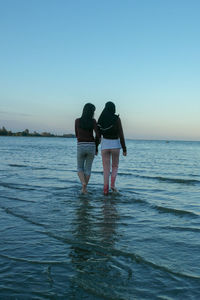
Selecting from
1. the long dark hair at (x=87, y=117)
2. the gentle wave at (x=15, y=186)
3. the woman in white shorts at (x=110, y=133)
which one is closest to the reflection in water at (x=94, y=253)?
the woman in white shorts at (x=110, y=133)

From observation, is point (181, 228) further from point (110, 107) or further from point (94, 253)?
point (110, 107)

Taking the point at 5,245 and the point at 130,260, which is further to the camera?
the point at 5,245

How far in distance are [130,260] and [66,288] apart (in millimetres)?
931

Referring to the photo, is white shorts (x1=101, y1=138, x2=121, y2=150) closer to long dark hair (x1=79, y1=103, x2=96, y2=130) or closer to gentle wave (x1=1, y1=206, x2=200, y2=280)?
long dark hair (x1=79, y1=103, x2=96, y2=130)

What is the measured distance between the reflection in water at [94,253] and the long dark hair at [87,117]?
248 centimetres

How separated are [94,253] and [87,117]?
14.5 ft

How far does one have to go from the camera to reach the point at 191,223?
499cm

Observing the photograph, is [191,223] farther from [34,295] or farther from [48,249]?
[34,295]

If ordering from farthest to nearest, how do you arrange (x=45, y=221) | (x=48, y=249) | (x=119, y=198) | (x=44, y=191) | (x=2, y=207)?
(x=44, y=191) < (x=119, y=198) < (x=2, y=207) < (x=45, y=221) < (x=48, y=249)

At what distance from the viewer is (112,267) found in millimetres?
3051

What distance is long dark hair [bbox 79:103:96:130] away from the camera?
7.30 m

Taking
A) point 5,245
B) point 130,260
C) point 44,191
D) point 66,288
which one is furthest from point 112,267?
point 44,191

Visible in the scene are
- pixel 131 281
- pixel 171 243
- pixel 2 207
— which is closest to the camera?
pixel 131 281

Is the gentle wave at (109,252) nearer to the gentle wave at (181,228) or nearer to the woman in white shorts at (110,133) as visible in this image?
the gentle wave at (181,228)
